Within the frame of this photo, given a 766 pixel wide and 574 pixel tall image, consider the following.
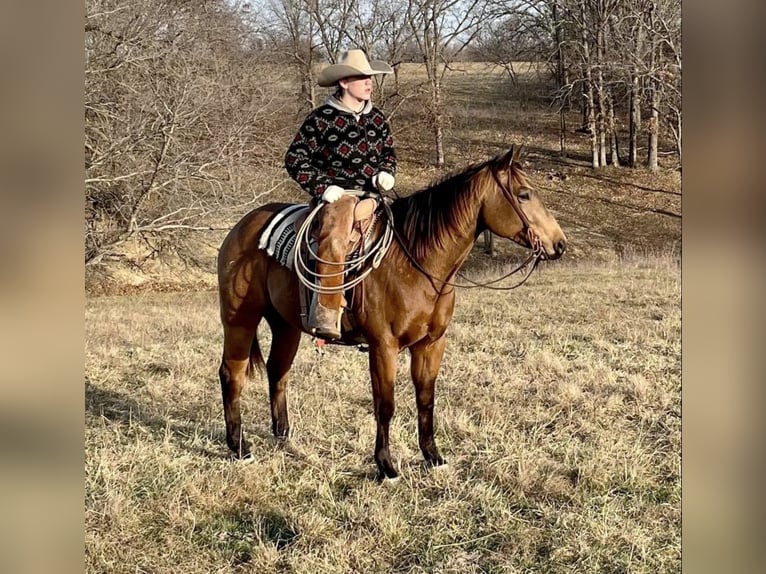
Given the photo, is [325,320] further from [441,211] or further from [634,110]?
[634,110]

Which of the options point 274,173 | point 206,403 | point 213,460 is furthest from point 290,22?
point 213,460

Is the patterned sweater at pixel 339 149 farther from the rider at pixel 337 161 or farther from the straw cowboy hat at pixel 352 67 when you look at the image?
the straw cowboy hat at pixel 352 67

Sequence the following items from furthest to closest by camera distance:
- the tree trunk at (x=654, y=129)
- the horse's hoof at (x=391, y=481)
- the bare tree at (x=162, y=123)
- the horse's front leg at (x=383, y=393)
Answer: the tree trunk at (x=654, y=129) → the bare tree at (x=162, y=123) → the horse's hoof at (x=391, y=481) → the horse's front leg at (x=383, y=393)

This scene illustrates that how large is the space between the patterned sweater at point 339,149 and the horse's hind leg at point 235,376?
1.08 meters

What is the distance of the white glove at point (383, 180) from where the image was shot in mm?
3131

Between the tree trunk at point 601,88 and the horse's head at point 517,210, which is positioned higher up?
the tree trunk at point 601,88

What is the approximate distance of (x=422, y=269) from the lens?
313 cm

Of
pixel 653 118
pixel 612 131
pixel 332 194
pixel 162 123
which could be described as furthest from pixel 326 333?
pixel 612 131

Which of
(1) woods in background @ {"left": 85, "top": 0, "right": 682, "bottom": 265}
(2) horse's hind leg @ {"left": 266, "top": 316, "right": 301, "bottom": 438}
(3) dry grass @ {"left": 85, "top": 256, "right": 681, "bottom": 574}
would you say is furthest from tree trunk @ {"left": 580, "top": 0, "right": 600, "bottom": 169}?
(2) horse's hind leg @ {"left": 266, "top": 316, "right": 301, "bottom": 438}

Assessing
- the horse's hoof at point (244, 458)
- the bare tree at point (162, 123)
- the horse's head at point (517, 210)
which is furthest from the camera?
the bare tree at point (162, 123)

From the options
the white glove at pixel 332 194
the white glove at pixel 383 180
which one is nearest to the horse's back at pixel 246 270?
the white glove at pixel 332 194

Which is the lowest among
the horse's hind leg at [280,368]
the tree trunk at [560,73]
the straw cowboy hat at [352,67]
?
the horse's hind leg at [280,368]
